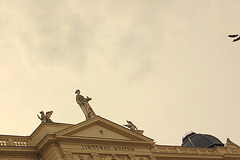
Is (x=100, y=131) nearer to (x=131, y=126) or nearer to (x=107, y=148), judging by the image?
(x=107, y=148)

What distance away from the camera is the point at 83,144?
3088 centimetres

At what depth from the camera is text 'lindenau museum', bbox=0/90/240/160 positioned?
1123 inches

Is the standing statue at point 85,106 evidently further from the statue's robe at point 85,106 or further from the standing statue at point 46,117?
the standing statue at point 46,117

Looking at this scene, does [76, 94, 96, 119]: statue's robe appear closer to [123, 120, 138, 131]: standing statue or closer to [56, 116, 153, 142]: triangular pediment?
[56, 116, 153, 142]: triangular pediment

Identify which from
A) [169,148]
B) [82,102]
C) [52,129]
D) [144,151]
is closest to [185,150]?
[169,148]

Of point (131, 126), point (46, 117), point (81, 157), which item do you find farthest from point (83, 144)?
point (131, 126)

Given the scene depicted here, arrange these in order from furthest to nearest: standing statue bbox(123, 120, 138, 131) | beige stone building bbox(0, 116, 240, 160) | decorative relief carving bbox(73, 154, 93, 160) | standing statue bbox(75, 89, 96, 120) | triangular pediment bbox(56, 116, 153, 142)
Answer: standing statue bbox(123, 120, 138, 131), standing statue bbox(75, 89, 96, 120), triangular pediment bbox(56, 116, 153, 142), decorative relief carving bbox(73, 154, 93, 160), beige stone building bbox(0, 116, 240, 160)

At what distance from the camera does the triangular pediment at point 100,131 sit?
31.0 metres

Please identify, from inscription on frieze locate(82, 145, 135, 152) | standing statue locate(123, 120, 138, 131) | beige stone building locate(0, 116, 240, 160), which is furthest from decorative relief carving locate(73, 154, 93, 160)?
standing statue locate(123, 120, 138, 131)

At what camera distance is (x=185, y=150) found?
42.3m

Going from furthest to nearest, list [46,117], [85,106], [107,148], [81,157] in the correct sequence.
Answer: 1. [85,106]
2. [107,148]
3. [46,117]
4. [81,157]

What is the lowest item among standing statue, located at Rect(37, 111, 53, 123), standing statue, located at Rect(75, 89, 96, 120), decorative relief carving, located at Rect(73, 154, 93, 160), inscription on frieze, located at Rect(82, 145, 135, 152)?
decorative relief carving, located at Rect(73, 154, 93, 160)

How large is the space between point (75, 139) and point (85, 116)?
4625 mm

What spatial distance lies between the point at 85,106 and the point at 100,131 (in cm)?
323
